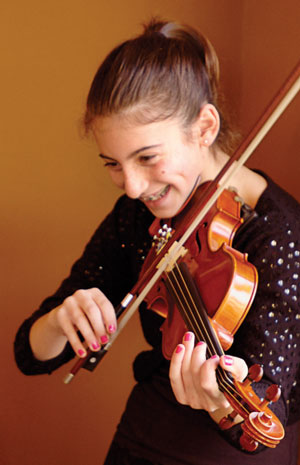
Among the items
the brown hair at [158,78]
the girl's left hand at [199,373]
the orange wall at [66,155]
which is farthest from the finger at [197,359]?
the orange wall at [66,155]

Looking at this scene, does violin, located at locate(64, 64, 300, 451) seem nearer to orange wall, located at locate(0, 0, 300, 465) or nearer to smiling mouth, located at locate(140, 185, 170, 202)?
smiling mouth, located at locate(140, 185, 170, 202)

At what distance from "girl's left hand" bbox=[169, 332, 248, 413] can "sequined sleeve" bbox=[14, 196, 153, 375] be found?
40 centimetres

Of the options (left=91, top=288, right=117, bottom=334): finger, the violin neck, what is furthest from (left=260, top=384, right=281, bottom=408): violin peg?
(left=91, top=288, right=117, bottom=334): finger

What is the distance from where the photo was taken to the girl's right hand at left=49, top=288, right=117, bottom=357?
93 cm

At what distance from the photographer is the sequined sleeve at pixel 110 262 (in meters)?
1.13

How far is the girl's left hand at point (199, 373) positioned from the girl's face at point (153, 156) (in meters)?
0.28

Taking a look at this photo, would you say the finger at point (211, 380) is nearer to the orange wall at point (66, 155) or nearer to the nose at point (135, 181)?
the nose at point (135, 181)

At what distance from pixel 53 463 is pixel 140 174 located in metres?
1.00

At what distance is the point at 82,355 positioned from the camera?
939 millimetres

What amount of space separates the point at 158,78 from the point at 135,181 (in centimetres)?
17

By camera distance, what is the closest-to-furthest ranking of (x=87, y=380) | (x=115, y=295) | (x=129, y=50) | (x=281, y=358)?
(x=281, y=358), (x=129, y=50), (x=115, y=295), (x=87, y=380)

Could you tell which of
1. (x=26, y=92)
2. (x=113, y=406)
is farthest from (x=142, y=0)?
(x=113, y=406)

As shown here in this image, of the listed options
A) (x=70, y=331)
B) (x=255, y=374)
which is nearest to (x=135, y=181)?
(x=70, y=331)

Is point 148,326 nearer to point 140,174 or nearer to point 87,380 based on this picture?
point 140,174
